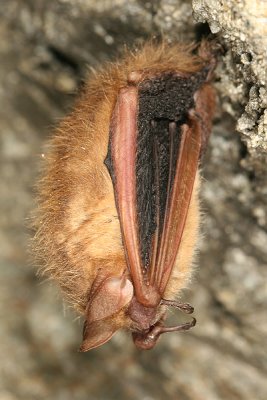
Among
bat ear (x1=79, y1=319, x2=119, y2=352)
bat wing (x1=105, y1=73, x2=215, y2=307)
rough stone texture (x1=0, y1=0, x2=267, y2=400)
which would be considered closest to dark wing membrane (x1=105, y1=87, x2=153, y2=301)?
bat wing (x1=105, y1=73, x2=215, y2=307)

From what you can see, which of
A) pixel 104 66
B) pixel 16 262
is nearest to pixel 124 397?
pixel 16 262

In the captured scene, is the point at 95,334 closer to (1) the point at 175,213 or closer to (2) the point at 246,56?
(1) the point at 175,213

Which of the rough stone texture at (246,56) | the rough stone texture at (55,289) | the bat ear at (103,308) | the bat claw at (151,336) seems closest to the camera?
the rough stone texture at (246,56)

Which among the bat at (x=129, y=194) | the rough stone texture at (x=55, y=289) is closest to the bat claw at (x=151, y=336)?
the bat at (x=129, y=194)

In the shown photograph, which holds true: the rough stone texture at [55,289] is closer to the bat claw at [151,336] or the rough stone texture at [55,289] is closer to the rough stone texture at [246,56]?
the rough stone texture at [246,56]

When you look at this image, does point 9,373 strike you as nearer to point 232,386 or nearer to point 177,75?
point 232,386

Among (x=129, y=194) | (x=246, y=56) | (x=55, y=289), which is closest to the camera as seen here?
(x=246, y=56)

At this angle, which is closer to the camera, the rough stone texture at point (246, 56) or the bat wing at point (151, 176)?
the rough stone texture at point (246, 56)

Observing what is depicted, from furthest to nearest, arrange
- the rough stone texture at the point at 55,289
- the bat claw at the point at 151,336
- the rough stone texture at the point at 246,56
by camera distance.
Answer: the rough stone texture at the point at 55,289 < the bat claw at the point at 151,336 < the rough stone texture at the point at 246,56

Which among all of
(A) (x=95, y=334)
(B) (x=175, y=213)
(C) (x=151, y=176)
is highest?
(C) (x=151, y=176)

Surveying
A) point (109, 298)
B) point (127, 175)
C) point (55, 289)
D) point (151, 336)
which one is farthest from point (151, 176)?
point (55, 289)
